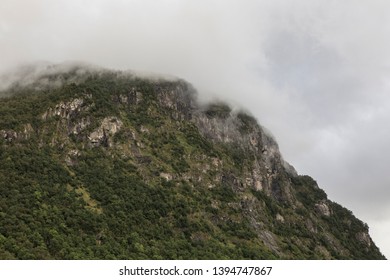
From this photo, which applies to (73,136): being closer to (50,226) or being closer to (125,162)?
(125,162)

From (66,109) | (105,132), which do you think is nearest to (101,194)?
(105,132)

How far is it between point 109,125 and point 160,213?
39931 mm

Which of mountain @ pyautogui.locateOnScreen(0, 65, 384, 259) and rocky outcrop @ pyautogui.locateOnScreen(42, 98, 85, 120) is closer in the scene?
mountain @ pyautogui.locateOnScreen(0, 65, 384, 259)

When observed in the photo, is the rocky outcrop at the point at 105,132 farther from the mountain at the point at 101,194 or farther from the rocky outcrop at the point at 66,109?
the rocky outcrop at the point at 66,109

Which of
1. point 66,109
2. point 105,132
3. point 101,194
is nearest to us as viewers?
point 101,194

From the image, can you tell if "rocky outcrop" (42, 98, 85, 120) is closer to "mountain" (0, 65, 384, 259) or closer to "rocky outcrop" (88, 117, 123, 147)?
"mountain" (0, 65, 384, 259)

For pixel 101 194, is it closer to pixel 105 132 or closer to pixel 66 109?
pixel 105 132

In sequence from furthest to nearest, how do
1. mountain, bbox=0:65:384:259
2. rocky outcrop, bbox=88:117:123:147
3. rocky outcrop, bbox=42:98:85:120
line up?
rocky outcrop, bbox=88:117:123:147 → rocky outcrop, bbox=42:98:85:120 → mountain, bbox=0:65:384:259

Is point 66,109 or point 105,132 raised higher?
point 66,109

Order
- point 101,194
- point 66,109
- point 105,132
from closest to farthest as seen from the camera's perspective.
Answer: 1. point 101,194
2. point 66,109
3. point 105,132

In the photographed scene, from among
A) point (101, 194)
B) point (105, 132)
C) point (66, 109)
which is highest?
point (66, 109)

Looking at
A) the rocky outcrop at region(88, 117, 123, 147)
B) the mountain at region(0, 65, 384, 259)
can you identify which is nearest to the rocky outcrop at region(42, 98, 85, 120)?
the mountain at region(0, 65, 384, 259)

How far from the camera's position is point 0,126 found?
166625 mm
